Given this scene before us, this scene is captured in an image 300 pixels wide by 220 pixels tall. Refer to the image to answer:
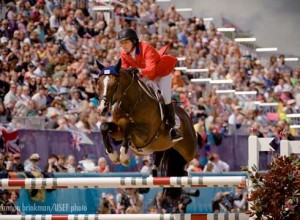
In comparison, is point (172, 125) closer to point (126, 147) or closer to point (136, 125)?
point (136, 125)

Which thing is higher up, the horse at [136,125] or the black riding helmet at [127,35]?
the black riding helmet at [127,35]

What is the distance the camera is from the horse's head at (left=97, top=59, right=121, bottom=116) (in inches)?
413

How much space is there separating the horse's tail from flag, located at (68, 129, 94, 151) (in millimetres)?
4978

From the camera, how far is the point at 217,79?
974 inches

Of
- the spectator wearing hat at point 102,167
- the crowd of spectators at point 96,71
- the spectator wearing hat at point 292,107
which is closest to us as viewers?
Result: the spectator wearing hat at point 102,167

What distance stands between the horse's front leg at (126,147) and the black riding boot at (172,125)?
664mm

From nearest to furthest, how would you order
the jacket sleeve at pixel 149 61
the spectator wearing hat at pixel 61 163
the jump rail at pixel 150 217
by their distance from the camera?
1. the jump rail at pixel 150 217
2. the jacket sleeve at pixel 149 61
3. the spectator wearing hat at pixel 61 163

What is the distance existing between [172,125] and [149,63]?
0.77m

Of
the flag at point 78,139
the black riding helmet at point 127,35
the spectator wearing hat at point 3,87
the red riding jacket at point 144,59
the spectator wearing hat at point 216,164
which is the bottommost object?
the spectator wearing hat at point 216,164

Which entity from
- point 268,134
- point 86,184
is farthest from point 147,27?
point 86,184

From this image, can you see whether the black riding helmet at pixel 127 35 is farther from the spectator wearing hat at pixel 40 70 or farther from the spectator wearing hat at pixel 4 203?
the spectator wearing hat at pixel 40 70

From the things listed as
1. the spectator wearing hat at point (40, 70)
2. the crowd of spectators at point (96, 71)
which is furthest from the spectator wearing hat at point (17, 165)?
the spectator wearing hat at point (40, 70)

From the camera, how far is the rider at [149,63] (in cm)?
1136

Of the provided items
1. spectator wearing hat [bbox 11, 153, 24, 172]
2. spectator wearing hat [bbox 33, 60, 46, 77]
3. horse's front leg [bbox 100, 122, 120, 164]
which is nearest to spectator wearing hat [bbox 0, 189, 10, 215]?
spectator wearing hat [bbox 11, 153, 24, 172]
